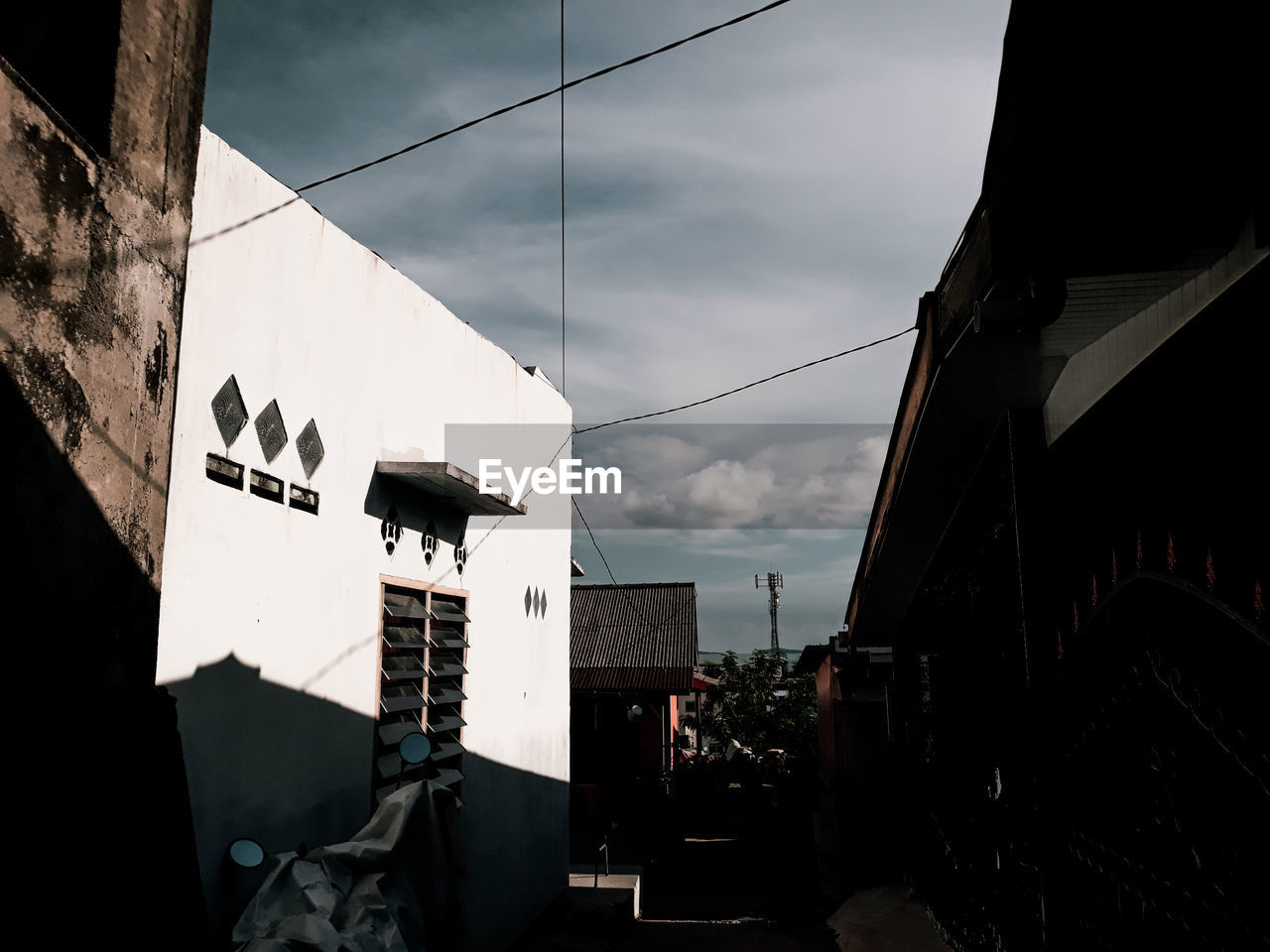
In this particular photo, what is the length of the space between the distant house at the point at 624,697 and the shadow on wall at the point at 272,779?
1456 cm

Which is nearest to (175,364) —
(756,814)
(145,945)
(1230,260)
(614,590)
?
(145,945)

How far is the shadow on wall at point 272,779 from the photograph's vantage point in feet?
13.3

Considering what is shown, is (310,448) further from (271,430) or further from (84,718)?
(84,718)

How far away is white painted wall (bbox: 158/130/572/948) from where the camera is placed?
13.6 feet

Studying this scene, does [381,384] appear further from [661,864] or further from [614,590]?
[614,590]

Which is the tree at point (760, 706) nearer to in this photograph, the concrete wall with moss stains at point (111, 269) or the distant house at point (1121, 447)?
the distant house at point (1121, 447)

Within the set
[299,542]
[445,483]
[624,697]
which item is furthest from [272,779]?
[624,697]

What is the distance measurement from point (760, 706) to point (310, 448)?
88.5ft

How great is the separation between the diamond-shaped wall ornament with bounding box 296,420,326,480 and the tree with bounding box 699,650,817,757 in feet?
83.4

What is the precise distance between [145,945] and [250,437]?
2.43 metres

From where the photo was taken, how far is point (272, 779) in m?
4.59

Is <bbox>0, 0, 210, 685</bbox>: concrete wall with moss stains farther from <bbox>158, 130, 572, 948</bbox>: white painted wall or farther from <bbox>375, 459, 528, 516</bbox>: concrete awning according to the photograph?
<bbox>375, 459, 528, 516</bbox>: concrete awning

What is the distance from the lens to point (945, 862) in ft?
19.9

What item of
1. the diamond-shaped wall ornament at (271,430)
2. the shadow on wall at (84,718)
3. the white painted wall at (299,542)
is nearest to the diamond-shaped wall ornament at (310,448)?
the white painted wall at (299,542)
